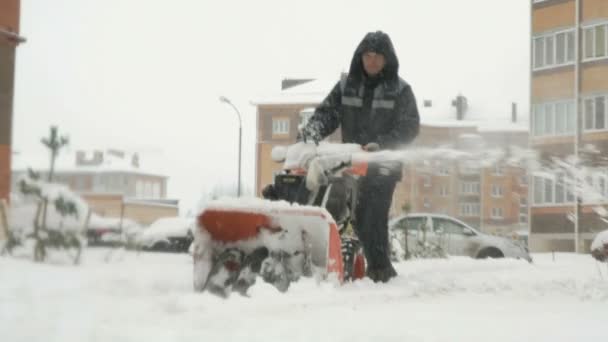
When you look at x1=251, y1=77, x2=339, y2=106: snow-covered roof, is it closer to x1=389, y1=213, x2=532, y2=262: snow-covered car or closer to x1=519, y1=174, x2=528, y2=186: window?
x1=389, y1=213, x2=532, y2=262: snow-covered car

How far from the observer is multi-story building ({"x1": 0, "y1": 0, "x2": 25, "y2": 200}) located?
3.04 m

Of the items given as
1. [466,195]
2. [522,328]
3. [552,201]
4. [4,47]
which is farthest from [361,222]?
[466,195]

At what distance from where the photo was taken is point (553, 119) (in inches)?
1112

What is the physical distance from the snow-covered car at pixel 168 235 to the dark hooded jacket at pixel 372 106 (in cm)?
136

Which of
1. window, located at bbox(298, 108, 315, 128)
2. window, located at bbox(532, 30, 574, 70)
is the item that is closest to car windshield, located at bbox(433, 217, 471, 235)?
window, located at bbox(298, 108, 315, 128)

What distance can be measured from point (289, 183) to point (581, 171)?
4237mm

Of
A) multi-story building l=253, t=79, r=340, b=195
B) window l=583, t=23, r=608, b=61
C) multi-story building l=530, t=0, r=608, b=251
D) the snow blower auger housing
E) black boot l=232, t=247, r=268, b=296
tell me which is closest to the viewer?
black boot l=232, t=247, r=268, b=296

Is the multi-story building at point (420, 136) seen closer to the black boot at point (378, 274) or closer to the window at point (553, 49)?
the black boot at point (378, 274)

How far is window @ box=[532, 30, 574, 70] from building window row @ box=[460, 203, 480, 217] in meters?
9.28

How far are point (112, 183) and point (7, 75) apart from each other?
593mm

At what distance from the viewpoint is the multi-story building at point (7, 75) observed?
3.04 m

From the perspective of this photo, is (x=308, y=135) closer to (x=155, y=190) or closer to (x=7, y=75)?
(x=155, y=190)

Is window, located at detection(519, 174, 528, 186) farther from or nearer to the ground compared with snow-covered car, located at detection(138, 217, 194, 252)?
farther from the ground

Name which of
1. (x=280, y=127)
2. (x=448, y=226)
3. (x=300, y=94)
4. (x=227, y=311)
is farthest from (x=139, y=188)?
(x=448, y=226)
